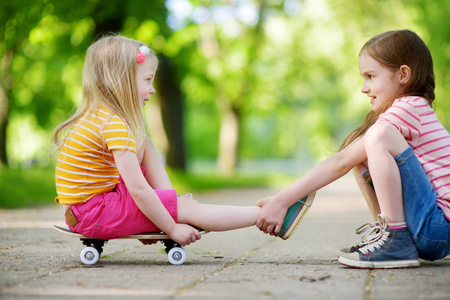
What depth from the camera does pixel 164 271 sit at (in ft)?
8.81

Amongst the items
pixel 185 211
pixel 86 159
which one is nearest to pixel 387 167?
pixel 185 211

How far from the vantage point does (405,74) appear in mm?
2977

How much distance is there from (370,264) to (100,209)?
135 centimetres

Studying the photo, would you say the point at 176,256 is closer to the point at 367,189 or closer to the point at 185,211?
the point at 185,211

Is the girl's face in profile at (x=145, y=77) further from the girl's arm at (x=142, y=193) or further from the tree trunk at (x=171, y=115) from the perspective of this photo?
the tree trunk at (x=171, y=115)

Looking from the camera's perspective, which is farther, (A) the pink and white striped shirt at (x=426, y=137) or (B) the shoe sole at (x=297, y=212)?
(B) the shoe sole at (x=297, y=212)

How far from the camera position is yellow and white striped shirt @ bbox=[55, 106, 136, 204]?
116 inches

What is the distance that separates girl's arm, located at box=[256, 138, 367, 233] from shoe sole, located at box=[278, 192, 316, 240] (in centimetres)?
4

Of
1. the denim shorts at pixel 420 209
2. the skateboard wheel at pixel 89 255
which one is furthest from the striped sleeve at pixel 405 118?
the skateboard wheel at pixel 89 255

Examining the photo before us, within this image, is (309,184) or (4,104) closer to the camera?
(309,184)

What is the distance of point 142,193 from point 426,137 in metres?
1.43

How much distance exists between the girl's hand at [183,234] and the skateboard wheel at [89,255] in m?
0.39

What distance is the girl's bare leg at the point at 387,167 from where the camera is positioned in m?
2.70

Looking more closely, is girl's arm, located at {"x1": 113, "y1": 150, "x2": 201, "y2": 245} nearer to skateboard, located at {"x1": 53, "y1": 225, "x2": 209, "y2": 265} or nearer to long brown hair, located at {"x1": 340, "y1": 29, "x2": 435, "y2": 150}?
skateboard, located at {"x1": 53, "y1": 225, "x2": 209, "y2": 265}
